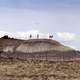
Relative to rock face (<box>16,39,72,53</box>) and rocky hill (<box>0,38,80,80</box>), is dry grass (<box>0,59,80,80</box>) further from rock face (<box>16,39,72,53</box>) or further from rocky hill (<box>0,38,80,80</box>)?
rock face (<box>16,39,72,53</box>)

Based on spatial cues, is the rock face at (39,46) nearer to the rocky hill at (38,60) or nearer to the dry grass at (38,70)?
the rocky hill at (38,60)

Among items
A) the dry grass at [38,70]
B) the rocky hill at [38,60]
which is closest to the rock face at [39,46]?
the rocky hill at [38,60]

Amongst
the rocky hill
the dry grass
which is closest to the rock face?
the rocky hill

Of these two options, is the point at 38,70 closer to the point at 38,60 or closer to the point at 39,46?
the point at 38,60

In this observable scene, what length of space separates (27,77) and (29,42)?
34.5 feet

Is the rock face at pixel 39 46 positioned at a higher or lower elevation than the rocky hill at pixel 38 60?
higher

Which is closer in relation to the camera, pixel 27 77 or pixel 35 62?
pixel 27 77

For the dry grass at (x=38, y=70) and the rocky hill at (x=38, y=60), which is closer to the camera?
the dry grass at (x=38, y=70)

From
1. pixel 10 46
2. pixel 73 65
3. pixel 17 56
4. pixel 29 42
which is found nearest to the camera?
pixel 73 65

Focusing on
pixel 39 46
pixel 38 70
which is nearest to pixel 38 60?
pixel 38 70

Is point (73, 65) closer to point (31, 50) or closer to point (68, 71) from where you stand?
point (68, 71)

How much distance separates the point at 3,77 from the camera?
20875 millimetres

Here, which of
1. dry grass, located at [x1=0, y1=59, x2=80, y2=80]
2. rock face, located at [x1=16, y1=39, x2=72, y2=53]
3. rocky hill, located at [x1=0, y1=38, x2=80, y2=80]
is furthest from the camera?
rock face, located at [x1=16, y1=39, x2=72, y2=53]

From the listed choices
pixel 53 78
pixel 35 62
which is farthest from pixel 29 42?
pixel 53 78
